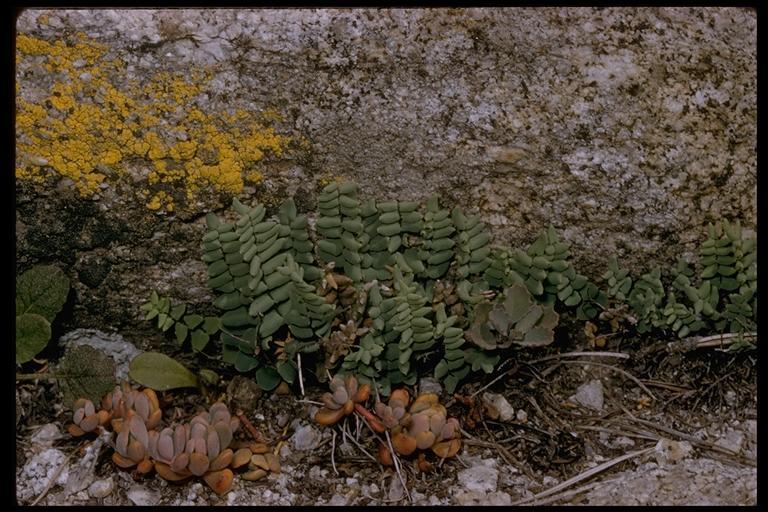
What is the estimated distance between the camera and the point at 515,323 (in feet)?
7.66

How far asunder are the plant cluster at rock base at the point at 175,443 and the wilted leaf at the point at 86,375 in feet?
0.21

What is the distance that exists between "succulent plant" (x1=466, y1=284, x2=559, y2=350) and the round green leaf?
4.33 feet

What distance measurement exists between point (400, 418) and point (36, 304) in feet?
3.91

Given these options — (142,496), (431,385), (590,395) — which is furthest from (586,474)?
(142,496)

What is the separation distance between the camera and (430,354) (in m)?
2.50

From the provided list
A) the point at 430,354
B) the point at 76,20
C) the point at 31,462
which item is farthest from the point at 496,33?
the point at 31,462

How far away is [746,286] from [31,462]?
7.42 ft

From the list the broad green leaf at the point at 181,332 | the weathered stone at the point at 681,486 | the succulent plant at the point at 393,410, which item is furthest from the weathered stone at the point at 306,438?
the weathered stone at the point at 681,486

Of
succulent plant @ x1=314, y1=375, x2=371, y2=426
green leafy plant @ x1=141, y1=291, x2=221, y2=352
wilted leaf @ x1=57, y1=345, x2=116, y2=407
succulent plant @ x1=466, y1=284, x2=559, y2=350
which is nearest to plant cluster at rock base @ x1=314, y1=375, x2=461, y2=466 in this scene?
succulent plant @ x1=314, y1=375, x2=371, y2=426

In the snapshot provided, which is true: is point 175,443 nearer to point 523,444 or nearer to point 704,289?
point 523,444

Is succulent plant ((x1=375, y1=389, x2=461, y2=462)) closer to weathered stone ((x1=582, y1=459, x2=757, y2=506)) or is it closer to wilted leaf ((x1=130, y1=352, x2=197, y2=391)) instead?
weathered stone ((x1=582, y1=459, x2=757, y2=506))

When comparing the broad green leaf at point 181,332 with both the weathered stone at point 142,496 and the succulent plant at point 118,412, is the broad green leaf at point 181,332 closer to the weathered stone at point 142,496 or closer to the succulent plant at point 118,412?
the succulent plant at point 118,412

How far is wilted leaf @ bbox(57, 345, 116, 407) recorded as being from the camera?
2.47 meters
